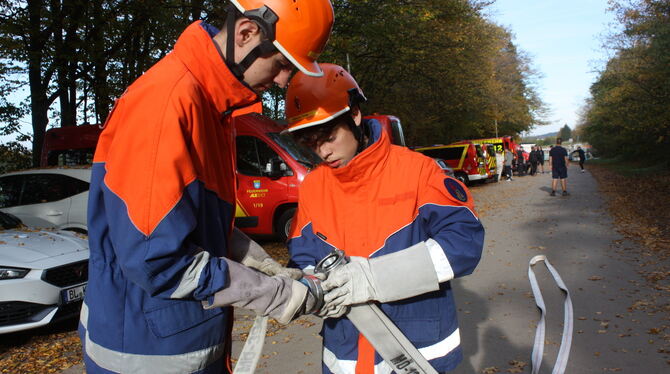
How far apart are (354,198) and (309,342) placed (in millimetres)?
3328

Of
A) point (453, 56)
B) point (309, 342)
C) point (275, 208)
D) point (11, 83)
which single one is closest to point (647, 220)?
point (275, 208)

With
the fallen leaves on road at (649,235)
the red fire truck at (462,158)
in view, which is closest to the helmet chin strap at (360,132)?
the fallen leaves on road at (649,235)

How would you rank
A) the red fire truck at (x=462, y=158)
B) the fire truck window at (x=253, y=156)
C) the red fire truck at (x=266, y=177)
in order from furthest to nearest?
the red fire truck at (x=462, y=158) < the fire truck window at (x=253, y=156) < the red fire truck at (x=266, y=177)

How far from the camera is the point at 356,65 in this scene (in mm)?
20359

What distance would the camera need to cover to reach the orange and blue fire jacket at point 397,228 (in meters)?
1.94

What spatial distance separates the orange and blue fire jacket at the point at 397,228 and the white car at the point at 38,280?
4.39 m

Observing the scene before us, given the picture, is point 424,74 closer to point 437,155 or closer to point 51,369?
point 437,155

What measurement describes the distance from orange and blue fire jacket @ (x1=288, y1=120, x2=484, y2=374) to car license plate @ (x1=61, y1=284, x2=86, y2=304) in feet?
14.5

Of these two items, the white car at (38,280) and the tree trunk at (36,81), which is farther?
the tree trunk at (36,81)

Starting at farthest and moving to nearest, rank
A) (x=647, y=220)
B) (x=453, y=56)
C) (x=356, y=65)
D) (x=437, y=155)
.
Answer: (x=437, y=155) < (x=453, y=56) < (x=356, y=65) < (x=647, y=220)

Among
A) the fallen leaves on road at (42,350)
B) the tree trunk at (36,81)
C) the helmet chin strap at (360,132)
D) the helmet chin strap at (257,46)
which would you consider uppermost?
the tree trunk at (36,81)

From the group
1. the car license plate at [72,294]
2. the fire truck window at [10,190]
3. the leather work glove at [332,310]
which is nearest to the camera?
the leather work glove at [332,310]

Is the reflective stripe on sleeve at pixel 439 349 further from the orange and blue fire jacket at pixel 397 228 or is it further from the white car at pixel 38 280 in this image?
the white car at pixel 38 280

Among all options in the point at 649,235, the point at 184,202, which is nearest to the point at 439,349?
the point at 184,202
